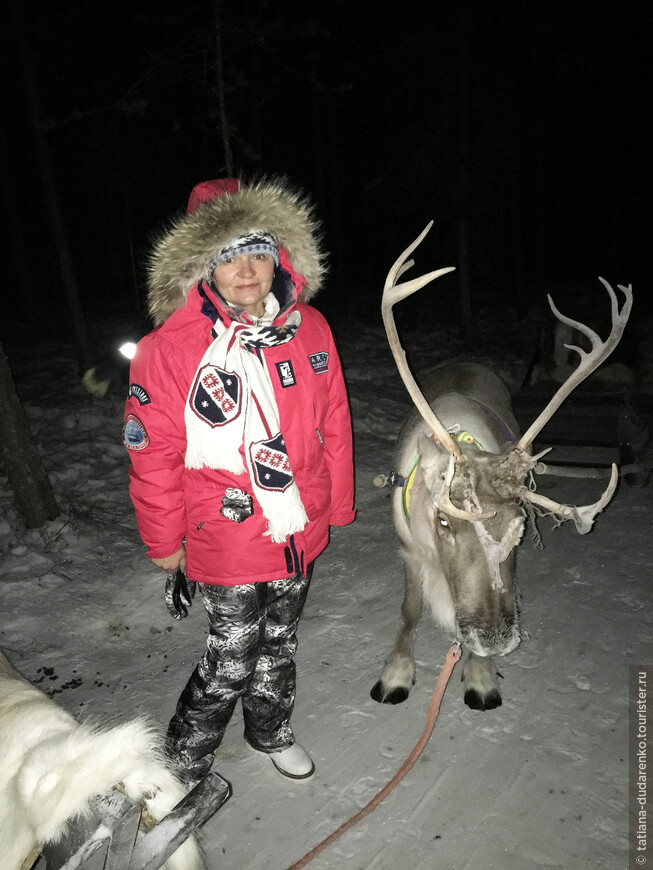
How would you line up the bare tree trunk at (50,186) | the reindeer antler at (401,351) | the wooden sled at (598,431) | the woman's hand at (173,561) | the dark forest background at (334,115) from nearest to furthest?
the woman's hand at (173,561) < the reindeer antler at (401,351) < the wooden sled at (598,431) < the bare tree trunk at (50,186) < the dark forest background at (334,115)

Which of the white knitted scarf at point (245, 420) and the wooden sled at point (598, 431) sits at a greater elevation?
the white knitted scarf at point (245, 420)

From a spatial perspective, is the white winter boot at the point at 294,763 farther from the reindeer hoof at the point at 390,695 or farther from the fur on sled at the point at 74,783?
the fur on sled at the point at 74,783

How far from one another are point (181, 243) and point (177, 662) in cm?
242

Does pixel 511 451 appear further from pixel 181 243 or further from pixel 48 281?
pixel 48 281

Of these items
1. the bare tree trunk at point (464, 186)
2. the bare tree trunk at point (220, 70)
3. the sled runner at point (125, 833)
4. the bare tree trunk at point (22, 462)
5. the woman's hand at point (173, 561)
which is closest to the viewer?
the sled runner at point (125, 833)

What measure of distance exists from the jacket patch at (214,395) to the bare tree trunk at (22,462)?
2.76m

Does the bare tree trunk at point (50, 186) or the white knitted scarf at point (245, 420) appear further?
the bare tree trunk at point (50, 186)

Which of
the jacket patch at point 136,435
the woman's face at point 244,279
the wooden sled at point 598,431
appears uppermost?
the woman's face at point 244,279

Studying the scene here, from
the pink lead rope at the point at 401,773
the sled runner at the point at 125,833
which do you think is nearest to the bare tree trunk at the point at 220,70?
the pink lead rope at the point at 401,773

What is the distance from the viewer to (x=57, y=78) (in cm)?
1052

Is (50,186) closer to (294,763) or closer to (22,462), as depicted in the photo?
(22,462)

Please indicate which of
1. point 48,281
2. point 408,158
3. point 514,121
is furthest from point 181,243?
point 48,281

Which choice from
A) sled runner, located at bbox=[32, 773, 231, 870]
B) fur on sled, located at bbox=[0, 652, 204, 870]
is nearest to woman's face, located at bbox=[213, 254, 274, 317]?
fur on sled, located at bbox=[0, 652, 204, 870]

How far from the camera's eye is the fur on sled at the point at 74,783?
127 cm
